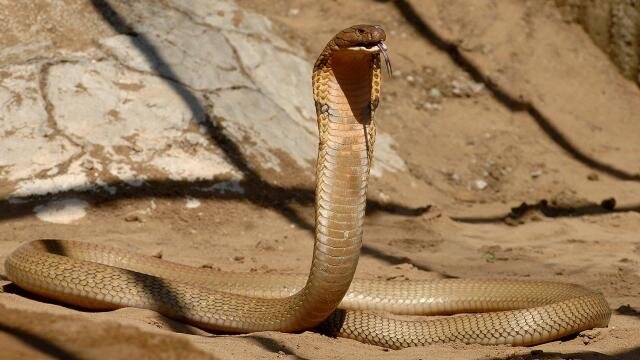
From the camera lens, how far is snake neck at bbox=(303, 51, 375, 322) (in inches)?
183

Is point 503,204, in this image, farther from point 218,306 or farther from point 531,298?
point 218,306

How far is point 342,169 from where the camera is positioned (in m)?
4.70

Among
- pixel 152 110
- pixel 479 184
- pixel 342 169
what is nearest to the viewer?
pixel 342 169

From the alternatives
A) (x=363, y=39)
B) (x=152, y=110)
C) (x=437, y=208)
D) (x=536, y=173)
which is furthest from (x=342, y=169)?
(x=536, y=173)

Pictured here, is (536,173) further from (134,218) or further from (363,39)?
(363,39)

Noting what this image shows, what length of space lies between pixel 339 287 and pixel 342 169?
0.56m

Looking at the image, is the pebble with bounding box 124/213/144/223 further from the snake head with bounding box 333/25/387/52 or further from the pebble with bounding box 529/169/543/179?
the pebble with bounding box 529/169/543/179

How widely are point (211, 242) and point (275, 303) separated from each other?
6.92 feet

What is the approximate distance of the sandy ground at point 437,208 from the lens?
16.4ft

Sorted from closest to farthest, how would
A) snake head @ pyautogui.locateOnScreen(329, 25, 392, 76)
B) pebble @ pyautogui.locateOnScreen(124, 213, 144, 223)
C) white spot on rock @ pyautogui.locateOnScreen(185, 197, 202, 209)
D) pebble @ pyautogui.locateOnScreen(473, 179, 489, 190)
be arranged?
snake head @ pyautogui.locateOnScreen(329, 25, 392, 76), pebble @ pyautogui.locateOnScreen(124, 213, 144, 223), white spot on rock @ pyautogui.locateOnScreen(185, 197, 202, 209), pebble @ pyautogui.locateOnScreen(473, 179, 489, 190)

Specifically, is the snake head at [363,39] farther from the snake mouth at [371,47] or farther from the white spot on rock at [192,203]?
the white spot on rock at [192,203]

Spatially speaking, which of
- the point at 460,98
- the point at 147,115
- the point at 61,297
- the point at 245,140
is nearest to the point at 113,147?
the point at 147,115

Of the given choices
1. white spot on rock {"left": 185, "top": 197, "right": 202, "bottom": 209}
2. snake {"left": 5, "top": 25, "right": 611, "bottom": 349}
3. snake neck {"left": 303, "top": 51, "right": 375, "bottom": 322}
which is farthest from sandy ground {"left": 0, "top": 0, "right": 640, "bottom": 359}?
snake neck {"left": 303, "top": 51, "right": 375, "bottom": 322}

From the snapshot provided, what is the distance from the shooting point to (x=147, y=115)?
26.5 ft
